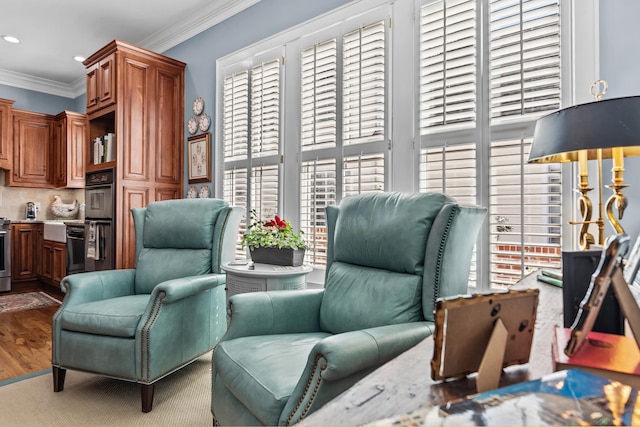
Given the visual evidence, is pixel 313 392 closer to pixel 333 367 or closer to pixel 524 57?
pixel 333 367

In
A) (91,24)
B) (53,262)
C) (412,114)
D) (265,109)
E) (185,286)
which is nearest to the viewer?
(185,286)

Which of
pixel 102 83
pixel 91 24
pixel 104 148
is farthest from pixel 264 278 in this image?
pixel 91 24

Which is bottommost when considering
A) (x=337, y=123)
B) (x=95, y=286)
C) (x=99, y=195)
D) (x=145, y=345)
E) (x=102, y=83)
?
(x=145, y=345)

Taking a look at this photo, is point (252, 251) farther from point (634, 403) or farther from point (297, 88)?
point (634, 403)

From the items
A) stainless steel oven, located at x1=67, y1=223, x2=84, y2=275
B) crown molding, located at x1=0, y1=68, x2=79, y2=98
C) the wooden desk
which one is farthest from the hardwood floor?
crown molding, located at x1=0, y1=68, x2=79, y2=98

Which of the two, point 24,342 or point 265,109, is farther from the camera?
point 265,109

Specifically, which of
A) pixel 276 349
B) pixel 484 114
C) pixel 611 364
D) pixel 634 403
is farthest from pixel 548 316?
pixel 484 114

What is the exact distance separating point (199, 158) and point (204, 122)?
35cm

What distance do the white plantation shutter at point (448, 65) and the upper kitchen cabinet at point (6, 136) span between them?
555 centimetres

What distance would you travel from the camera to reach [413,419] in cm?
43

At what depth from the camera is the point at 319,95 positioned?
283 cm

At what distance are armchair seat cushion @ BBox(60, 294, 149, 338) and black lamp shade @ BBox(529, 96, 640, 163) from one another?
207 centimetres

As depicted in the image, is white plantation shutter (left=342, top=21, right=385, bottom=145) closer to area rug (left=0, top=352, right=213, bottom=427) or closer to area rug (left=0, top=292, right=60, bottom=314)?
area rug (left=0, top=352, right=213, bottom=427)

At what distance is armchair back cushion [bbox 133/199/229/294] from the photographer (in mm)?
2568
